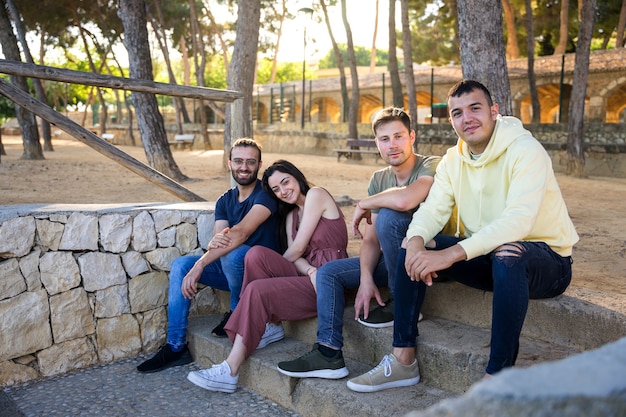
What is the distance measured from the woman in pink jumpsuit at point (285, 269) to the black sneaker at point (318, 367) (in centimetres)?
35

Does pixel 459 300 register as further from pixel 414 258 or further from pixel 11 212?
pixel 11 212

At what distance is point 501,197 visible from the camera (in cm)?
273

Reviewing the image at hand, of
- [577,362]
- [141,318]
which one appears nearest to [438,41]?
[141,318]

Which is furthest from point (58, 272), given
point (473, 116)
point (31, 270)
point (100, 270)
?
point (473, 116)

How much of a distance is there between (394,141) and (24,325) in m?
2.45

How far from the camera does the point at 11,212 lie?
12.3 feet

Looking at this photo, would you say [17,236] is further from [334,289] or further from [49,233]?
[334,289]

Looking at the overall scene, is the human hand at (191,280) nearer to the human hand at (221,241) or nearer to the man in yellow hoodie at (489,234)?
the human hand at (221,241)

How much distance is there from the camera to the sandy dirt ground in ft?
14.9

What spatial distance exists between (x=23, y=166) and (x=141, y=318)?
337 inches

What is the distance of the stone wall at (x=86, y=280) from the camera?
12.3 feet

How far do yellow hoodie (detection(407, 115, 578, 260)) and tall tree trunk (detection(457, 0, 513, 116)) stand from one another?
3045 mm

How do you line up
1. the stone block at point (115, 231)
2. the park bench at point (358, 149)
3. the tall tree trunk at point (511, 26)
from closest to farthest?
the stone block at point (115, 231), the park bench at point (358, 149), the tall tree trunk at point (511, 26)

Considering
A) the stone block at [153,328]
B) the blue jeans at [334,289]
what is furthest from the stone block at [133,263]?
the blue jeans at [334,289]
